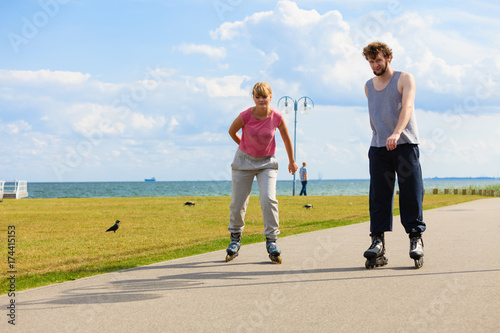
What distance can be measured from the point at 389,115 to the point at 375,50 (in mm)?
659

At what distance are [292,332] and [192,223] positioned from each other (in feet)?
34.2

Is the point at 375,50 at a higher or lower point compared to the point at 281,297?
higher

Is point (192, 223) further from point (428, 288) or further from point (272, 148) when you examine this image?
point (428, 288)

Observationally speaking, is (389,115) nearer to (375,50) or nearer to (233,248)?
(375,50)

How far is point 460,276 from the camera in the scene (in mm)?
5250

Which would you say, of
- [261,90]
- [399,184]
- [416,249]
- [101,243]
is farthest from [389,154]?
[101,243]

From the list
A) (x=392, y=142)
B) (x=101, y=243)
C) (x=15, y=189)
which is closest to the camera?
(x=392, y=142)

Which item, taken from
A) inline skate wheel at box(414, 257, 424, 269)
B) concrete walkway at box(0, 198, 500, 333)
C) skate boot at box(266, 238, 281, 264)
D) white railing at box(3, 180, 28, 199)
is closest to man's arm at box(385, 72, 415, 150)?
inline skate wheel at box(414, 257, 424, 269)

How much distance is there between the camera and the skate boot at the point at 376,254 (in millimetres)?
5755

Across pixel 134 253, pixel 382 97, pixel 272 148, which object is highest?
pixel 382 97

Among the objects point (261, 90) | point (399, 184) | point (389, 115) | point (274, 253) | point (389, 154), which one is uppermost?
point (261, 90)

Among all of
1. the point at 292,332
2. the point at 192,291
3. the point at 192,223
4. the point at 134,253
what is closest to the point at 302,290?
the point at 192,291

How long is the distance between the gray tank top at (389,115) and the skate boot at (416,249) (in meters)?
0.93

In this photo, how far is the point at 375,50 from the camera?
5758 millimetres
